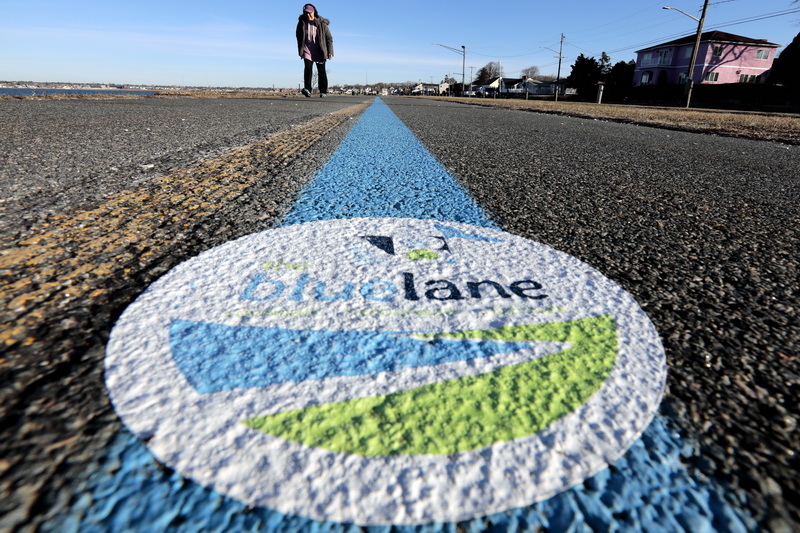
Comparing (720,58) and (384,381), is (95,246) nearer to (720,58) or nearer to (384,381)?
(384,381)

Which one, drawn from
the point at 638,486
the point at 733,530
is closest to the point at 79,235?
the point at 638,486

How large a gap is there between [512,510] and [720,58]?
6924 centimetres

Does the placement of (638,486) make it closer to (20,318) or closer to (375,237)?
(375,237)

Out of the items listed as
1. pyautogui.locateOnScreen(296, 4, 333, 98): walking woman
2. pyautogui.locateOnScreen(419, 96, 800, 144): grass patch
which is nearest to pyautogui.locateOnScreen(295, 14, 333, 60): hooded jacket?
pyautogui.locateOnScreen(296, 4, 333, 98): walking woman

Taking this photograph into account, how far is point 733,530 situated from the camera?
0.64m

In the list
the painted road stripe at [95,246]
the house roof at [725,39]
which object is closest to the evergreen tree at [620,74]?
the house roof at [725,39]

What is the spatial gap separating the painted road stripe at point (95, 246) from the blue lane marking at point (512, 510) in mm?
507

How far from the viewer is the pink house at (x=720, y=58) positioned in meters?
51.1

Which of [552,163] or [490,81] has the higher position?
[490,81]

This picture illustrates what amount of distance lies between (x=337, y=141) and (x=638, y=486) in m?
4.84

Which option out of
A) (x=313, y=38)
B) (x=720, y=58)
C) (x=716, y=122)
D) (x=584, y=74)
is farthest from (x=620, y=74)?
(x=313, y=38)

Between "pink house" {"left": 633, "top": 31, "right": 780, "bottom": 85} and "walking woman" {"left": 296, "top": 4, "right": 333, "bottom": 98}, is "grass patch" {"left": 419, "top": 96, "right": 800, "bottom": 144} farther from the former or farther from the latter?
"pink house" {"left": 633, "top": 31, "right": 780, "bottom": 85}

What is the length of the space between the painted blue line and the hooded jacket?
10228mm

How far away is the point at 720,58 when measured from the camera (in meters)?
51.8
